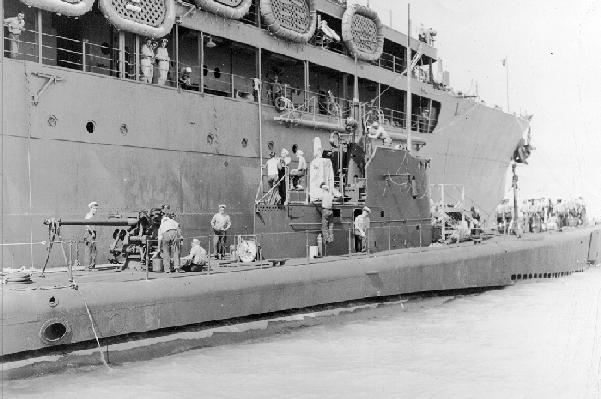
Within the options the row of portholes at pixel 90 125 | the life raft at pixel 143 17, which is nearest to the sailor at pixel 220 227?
the row of portholes at pixel 90 125

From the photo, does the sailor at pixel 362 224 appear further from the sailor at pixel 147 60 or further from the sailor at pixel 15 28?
the sailor at pixel 15 28

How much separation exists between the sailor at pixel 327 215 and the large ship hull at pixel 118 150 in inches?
140

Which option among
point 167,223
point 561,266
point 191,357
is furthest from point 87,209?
point 561,266

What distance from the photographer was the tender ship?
32.9 feet

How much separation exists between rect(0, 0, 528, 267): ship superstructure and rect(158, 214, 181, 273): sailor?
3.64 metres

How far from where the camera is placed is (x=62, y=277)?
33.8 ft

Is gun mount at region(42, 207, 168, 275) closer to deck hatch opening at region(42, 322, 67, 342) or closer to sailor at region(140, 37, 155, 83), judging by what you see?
deck hatch opening at region(42, 322, 67, 342)

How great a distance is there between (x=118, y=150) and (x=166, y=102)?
1.97 m

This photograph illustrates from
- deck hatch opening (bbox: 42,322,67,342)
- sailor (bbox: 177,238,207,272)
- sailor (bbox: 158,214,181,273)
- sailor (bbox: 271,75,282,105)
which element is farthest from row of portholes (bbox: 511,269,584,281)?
deck hatch opening (bbox: 42,322,67,342)

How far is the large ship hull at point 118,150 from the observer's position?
1277cm

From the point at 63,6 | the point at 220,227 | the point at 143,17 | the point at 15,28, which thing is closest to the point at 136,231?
the point at 220,227

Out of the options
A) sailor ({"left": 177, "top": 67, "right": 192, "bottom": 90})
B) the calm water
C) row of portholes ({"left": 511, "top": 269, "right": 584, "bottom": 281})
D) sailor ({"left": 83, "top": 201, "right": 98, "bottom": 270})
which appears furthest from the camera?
row of portholes ({"left": 511, "top": 269, "right": 584, "bottom": 281})

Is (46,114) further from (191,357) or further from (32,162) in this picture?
(191,357)

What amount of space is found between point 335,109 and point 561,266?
31.3 ft
